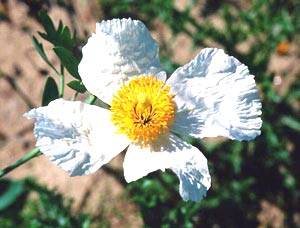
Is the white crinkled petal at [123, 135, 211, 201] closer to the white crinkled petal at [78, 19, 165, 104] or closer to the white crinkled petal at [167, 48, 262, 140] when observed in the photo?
the white crinkled petal at [167, 48, 262, 140]

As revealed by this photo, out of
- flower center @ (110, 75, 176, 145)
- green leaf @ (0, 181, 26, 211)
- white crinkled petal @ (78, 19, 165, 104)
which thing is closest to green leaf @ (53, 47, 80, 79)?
white crinkled petal @ (78, 19, 165, 104)

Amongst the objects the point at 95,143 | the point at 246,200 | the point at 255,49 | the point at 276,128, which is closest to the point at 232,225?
the point at 246,200

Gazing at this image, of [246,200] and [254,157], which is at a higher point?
[254,157]

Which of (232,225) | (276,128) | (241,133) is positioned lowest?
(232,225)

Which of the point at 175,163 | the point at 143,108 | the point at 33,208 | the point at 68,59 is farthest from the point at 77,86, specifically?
the point at 33,208

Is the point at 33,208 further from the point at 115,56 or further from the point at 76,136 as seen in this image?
the point at 115,56

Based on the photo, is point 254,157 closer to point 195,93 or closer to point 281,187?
point 281,187

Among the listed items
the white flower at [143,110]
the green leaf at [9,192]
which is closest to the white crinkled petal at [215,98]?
the white flower at [143,110]
